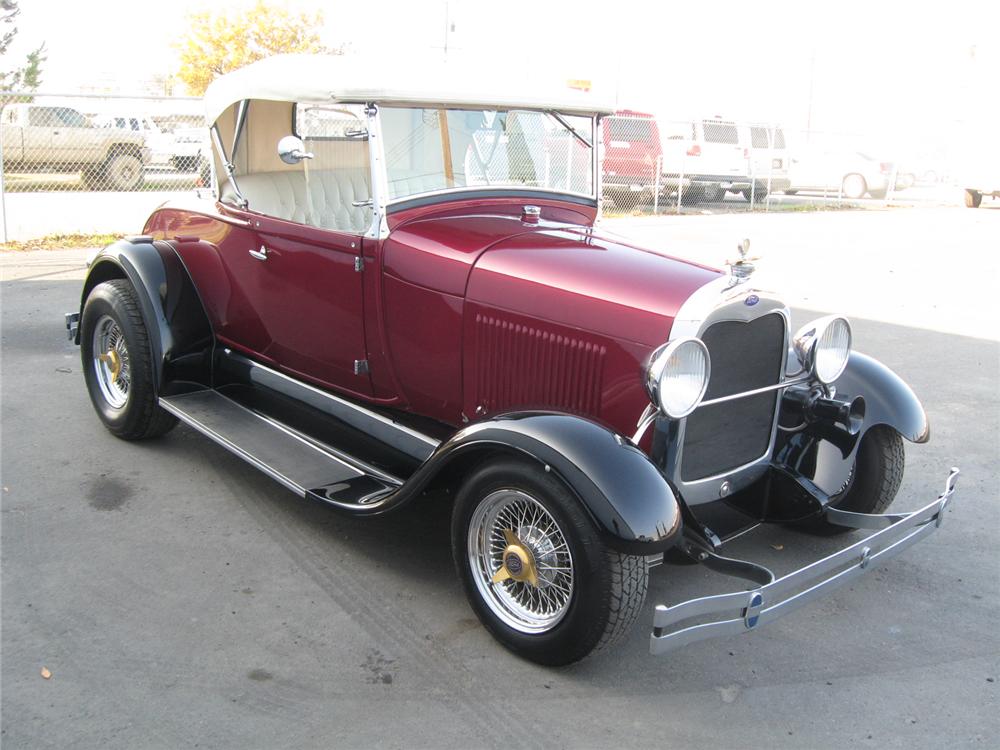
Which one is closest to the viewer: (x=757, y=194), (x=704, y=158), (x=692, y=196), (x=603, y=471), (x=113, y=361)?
(x=603, y=471)

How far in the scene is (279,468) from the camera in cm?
376

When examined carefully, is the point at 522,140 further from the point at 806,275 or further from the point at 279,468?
the point at 806,275

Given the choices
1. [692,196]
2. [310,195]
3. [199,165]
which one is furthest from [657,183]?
[310,195]

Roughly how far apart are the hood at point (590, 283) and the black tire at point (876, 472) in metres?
1.13

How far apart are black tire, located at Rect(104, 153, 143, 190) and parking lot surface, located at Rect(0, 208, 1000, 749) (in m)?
9.67

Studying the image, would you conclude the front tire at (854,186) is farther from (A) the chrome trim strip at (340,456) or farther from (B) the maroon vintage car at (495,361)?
(A) the chrome trim strip at (340,456)

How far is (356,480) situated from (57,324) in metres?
4.74

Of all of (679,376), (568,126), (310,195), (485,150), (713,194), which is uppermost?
(568,126)

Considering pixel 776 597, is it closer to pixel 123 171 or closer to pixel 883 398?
pixel 883 398

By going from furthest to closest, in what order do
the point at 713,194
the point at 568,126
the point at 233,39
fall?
the point at 233,39, the point at 713,194, the point at 568,126

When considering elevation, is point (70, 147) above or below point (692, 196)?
above

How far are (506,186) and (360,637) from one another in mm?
2130

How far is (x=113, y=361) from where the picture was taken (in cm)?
490

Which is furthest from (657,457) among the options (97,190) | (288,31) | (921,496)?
(288,31)
